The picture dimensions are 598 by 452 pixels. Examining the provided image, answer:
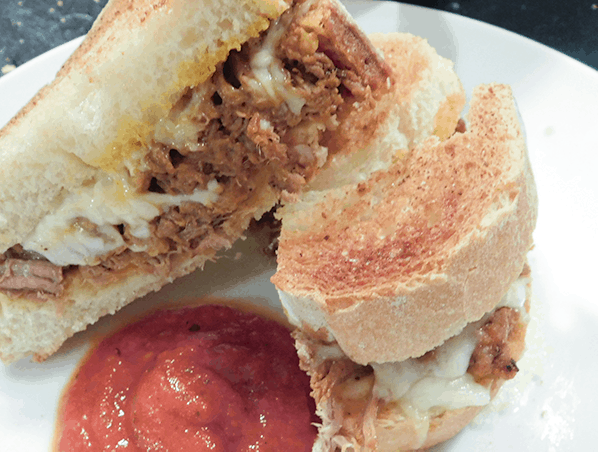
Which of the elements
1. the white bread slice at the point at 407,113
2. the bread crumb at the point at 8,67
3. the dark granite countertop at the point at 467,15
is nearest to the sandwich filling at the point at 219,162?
the white bread slice at the point at 407,113

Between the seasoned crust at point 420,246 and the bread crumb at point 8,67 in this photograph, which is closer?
the seasoned crust at point 420,246

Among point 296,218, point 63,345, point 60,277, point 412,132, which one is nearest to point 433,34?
point 412,132

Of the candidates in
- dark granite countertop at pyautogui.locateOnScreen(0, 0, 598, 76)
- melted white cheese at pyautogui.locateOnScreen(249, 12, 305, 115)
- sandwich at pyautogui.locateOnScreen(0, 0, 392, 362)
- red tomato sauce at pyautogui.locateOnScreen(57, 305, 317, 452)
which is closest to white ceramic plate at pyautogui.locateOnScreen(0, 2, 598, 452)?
red tomato sauce at pyautogui.locateOnScreen(57, 305, 317, 452)

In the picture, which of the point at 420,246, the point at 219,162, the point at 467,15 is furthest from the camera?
the point at 467,15

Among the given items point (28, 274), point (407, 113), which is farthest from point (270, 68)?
point (28, 274)

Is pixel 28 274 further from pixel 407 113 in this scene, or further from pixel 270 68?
pixel 407 113

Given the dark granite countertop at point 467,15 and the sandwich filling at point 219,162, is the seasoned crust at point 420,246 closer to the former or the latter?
the sandwich filling at point 219,162

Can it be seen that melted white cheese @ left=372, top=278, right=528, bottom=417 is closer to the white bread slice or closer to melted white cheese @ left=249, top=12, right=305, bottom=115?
the white bread slice
